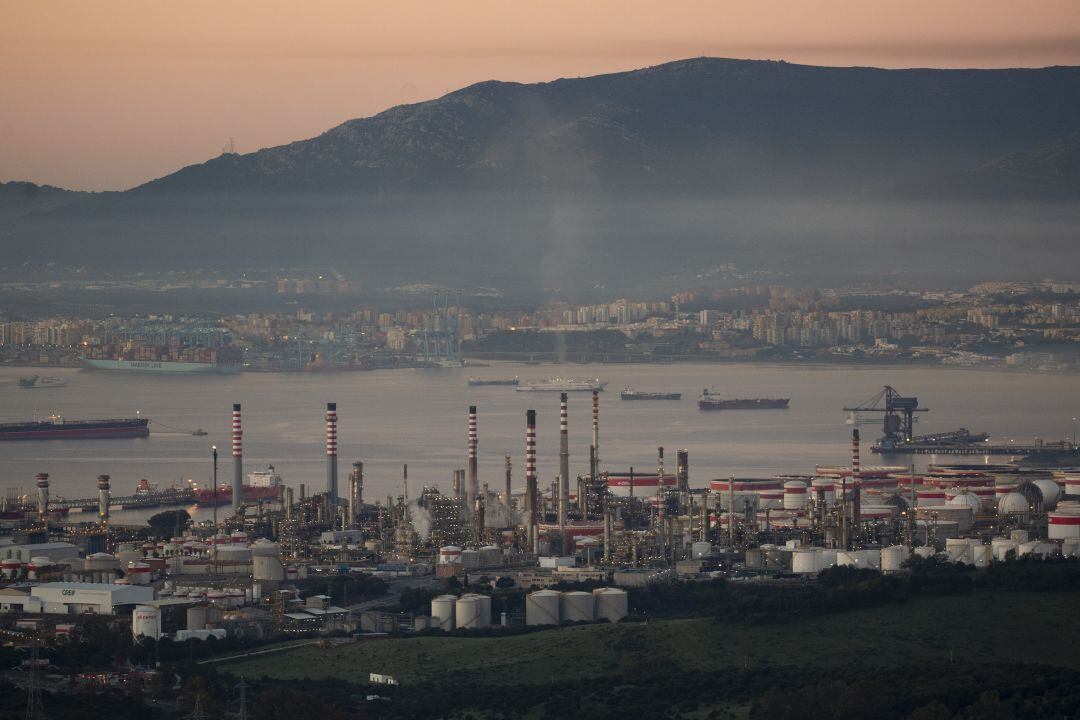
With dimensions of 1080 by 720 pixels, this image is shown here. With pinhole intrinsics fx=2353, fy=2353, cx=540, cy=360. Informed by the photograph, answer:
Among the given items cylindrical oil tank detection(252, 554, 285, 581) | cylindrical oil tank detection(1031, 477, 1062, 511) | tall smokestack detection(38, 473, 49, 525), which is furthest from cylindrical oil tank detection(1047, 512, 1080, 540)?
tall smokestack detection(38, 473, 49, 525)

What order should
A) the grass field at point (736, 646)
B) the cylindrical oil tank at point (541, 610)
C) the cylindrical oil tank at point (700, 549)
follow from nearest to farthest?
the grass field at point (736, 646)
the cylindrical oil tank at point (541, 610)
the cylindrical oil tank at point (700, 549)

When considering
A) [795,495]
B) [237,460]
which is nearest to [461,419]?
[237,460]

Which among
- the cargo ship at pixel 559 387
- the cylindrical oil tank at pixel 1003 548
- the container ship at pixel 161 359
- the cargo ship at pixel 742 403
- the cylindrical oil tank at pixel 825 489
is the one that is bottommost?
the cylindrical oil tank at pixel 1003 548

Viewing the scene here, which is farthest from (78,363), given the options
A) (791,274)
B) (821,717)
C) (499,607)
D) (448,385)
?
(821,717)

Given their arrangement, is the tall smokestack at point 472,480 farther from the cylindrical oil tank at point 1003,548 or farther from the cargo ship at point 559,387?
the cargo ship at point 559,387

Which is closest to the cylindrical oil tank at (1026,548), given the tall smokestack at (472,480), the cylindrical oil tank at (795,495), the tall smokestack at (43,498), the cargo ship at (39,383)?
the cylindrical oil tank at (795,495)

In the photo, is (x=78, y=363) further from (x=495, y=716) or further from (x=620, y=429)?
(x=495, y=716)
